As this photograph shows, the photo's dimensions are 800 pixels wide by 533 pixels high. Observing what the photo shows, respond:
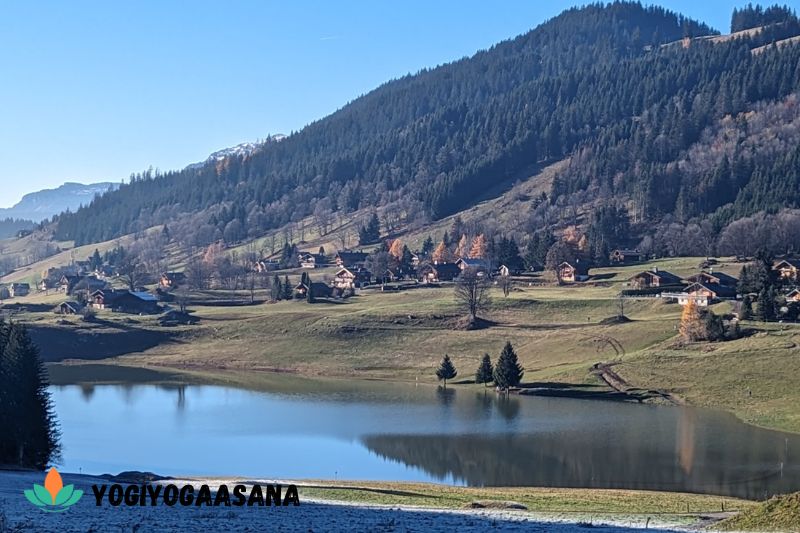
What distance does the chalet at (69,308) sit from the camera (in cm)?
13025

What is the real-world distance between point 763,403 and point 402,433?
100 feet

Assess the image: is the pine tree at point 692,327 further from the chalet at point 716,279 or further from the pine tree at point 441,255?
the pine tree at point 441,255

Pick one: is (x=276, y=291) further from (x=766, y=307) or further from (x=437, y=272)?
(x=766, y=307)

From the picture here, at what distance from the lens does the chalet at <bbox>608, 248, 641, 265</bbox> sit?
158000mm

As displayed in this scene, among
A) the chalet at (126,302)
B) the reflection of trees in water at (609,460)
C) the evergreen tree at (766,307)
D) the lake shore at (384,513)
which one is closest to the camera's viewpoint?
the lake shore at (384,513)

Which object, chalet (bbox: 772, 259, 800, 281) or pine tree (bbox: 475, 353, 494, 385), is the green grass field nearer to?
pine tree (bbox: 475, 353, 494, 385)

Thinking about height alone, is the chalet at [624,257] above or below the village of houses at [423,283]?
above

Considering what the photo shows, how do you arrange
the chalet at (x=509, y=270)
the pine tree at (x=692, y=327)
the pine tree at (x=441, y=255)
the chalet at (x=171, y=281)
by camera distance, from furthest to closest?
1. the pine tree at (x=441, y=255)
2. the chalet at (x=171, y=281)
3. the chalet at (x=509, y=270)
4. the pine tree at (x=692, y=327)

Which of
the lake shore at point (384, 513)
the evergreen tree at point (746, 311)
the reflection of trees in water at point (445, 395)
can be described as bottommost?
the reflection of trees in water at point (445, 395)

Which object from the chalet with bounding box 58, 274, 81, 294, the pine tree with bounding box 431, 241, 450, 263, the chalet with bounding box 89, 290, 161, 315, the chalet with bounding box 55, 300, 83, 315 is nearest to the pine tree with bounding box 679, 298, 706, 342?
the chalet with bounding box 89, 290, 161, 315

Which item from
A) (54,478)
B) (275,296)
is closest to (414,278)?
(275,296)

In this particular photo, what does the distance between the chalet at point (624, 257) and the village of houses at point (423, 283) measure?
0.59 ft

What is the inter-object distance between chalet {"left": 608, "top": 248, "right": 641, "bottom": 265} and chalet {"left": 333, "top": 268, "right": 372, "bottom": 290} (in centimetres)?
4453

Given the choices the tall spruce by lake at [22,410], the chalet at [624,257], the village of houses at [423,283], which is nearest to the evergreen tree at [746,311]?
the village of houses at [423,283]
